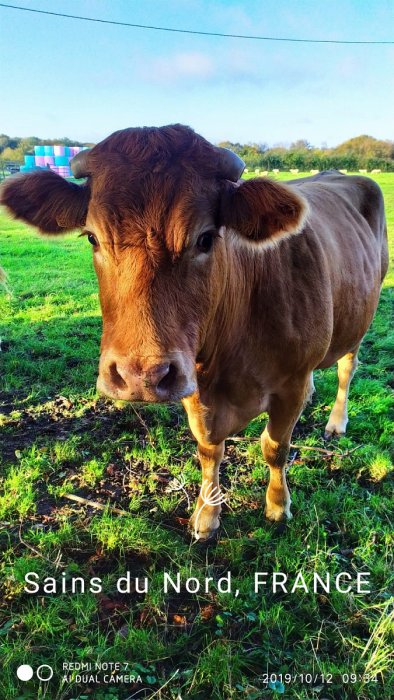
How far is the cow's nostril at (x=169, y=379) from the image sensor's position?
174cm

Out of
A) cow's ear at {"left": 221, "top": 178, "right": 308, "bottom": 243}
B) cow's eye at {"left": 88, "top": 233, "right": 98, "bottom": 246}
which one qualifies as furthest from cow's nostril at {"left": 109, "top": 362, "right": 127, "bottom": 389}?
cow's ear at {"left": 221, "top": 178, "right": 308, "bottom": 243}

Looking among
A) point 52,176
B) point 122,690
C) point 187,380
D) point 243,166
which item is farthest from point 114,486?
point 243,166

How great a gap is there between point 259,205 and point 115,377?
0.99 meters

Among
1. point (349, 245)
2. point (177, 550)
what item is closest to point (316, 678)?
point (177, 550)

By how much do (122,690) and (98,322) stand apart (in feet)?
16.9

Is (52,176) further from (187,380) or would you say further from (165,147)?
(187,380)

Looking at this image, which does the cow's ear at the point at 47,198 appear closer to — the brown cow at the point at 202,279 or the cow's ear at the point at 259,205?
the brown cow at the point at 202,279

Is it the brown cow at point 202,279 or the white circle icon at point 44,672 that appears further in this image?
the white circle icon at point 44,672

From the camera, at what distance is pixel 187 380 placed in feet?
5.86

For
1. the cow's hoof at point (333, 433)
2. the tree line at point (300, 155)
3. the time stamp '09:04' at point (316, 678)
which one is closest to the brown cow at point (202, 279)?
the time stamp '09:04' at point (316, 678)

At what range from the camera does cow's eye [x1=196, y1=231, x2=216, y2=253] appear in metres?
1.94

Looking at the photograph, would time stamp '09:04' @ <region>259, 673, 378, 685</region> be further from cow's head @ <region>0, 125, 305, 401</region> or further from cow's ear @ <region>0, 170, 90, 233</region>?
cow's ear @ <region>0, 170, 90, 233</region>

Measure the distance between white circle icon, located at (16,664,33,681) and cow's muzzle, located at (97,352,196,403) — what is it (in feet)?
4.87

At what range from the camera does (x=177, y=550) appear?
285 centimetres
